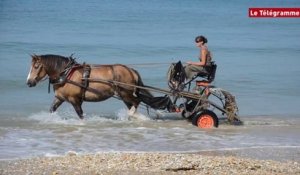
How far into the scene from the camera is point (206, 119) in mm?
14438

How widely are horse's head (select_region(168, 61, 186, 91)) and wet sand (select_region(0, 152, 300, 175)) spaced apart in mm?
3700

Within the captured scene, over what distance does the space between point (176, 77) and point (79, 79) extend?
1.88 m

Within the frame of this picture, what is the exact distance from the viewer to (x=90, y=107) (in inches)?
711

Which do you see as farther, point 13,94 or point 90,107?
point 13,94

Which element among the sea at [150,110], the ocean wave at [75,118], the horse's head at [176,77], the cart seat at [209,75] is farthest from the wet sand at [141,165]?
the ocean wave at [75,118]

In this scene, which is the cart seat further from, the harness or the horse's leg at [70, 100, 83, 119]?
the horse's leg at [70, 100, 83, 119]

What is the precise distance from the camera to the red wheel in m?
14.4

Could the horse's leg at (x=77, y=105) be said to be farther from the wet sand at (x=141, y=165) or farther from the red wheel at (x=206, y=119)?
the wet sand at (x=141, y=165)

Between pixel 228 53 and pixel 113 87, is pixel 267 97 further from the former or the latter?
pixel 228 53

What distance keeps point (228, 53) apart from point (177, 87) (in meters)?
20.2

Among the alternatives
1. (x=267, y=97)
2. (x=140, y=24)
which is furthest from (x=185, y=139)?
(x=140, y=24)

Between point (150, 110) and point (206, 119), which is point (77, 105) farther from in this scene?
point (150, 110)

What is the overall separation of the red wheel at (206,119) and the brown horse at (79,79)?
1116 millimetres

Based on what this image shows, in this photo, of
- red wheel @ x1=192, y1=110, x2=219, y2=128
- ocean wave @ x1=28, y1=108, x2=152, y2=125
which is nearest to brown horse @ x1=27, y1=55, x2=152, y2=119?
ocean wave @ x1=28, y1=108, x2=152, y2=125
